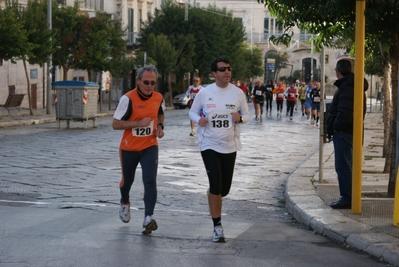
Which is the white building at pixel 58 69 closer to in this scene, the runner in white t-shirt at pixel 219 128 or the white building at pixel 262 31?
the white building at pixel 262 31

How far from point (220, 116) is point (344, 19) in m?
3.61

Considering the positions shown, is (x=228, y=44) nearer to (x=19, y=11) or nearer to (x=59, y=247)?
(x=19, y=11)

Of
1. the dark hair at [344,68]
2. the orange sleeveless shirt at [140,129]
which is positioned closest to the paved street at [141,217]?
the orange sleeveless shirt at [140,129]

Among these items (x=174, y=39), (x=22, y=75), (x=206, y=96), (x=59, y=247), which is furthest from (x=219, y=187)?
(x=174, y=39)

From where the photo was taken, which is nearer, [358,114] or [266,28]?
[358,114]

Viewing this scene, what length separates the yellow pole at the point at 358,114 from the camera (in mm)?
9867

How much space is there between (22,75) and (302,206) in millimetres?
36793

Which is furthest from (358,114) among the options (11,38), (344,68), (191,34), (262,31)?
(262,31)

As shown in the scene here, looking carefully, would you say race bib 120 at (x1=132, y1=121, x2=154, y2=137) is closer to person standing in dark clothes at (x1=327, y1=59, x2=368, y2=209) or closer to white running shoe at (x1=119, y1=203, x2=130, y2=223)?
white running shoe at (x1=119, y1=203, x2=130, y2=223)

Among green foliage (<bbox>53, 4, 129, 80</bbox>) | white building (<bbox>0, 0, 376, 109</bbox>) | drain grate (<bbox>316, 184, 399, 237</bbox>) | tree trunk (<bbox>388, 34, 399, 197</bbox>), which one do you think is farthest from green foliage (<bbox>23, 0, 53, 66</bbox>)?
drain grate (<bbox>316, 184, 399, 237</bbox>)

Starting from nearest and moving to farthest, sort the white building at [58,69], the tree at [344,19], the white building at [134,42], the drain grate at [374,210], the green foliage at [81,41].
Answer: the drain grate at [374,210], the tree at [344,19], the green foliage at [81,41], the white building at [58,69], the white building at [134,42]

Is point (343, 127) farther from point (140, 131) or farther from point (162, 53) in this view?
point (162, 53)

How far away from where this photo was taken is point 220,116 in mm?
8766

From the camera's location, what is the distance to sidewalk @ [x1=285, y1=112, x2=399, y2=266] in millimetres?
8273
